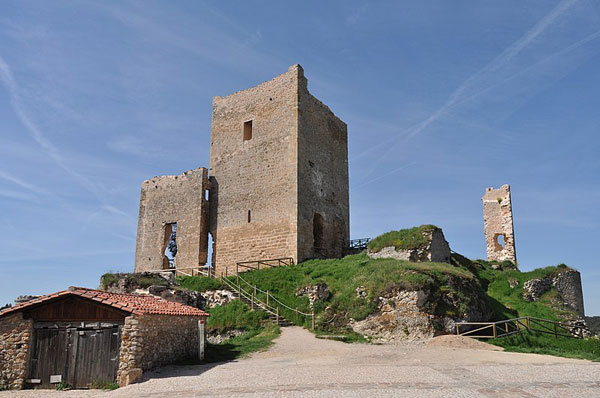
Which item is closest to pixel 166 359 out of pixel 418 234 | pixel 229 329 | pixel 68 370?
pixel 68 370

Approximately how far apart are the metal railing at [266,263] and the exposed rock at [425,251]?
4.20 m

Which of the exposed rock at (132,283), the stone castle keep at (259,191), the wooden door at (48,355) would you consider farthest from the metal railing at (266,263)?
the wooden door at (48,355)

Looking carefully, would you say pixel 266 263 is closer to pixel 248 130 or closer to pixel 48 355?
pixel 248 130

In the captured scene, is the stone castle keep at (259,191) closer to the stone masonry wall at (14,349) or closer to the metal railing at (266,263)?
the metal railing at (266,263)

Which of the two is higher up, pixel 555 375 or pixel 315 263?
pixel 315 263

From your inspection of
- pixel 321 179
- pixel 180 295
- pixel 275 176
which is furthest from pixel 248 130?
pixel 180 295

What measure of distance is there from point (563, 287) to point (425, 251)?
9552 mm

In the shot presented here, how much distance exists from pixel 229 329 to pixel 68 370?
24.5ft

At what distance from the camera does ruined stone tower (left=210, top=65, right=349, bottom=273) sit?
24.8 meters

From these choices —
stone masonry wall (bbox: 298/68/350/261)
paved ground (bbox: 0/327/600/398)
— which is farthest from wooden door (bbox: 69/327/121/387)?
stone masonry wall (bbox: 298/68/350/261)

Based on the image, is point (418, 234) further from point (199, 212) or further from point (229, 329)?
point (199, 212)

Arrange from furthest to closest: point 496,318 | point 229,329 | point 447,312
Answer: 1. point 496,318
2. point 229,329
3. point 447,312

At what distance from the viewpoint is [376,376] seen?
9773 millimetres

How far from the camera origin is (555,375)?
381 inches
